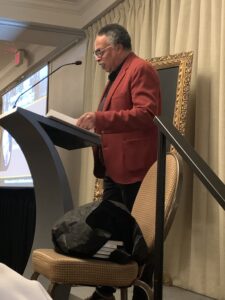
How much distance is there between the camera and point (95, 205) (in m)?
1.48

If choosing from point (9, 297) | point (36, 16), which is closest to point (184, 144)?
point (9, 297)

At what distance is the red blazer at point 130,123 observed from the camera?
6.21 feet

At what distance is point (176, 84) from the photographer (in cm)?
285

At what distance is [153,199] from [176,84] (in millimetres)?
1303

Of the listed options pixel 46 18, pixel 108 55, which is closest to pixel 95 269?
pixel 108 55

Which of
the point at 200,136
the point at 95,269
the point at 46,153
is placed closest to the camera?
the point at 95,269

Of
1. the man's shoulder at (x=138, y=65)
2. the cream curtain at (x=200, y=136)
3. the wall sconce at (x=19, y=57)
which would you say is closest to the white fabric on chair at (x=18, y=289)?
the man's shoulder at (x=138, y=65)

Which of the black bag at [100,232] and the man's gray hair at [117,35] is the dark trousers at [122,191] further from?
the man's gray hair at [117,35]

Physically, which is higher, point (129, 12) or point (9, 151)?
point (129, 12)

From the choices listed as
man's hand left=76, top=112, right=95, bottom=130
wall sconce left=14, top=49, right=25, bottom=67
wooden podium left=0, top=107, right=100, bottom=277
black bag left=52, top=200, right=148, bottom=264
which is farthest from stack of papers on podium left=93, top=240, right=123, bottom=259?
wall sconce left=14, top=49, right=25, bottom=67

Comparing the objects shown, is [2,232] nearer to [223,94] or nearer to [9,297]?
[223,94]

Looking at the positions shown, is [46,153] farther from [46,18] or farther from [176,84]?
[46,18]

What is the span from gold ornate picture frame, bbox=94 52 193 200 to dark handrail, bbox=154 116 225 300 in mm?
1286

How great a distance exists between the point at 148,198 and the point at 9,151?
518cm
